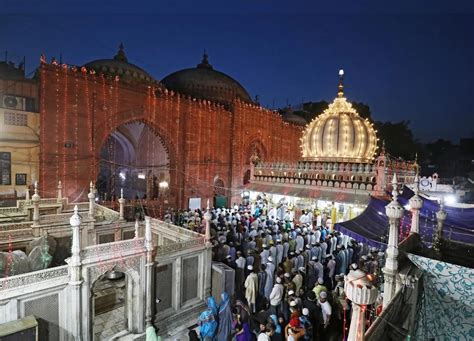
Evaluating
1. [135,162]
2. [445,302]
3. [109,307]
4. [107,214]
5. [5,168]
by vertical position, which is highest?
[135,162]

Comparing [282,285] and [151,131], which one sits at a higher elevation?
[151,131]

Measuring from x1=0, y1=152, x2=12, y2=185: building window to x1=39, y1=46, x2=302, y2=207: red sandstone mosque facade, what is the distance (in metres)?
2.04

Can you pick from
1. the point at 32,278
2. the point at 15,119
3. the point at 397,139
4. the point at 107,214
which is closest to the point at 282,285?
the point at 32,278

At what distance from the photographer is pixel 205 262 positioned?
8.20 meters

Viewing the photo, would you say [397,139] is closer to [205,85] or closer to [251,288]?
[205,85]

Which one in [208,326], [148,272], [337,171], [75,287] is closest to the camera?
[75,287]

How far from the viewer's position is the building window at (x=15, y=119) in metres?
14.5

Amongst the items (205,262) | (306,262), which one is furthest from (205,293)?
(306,262)

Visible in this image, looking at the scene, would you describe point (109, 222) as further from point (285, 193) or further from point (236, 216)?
point (285, 193)

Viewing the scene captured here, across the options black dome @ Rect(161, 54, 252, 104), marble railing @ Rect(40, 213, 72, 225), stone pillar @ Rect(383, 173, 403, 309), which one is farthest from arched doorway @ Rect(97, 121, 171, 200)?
stone pillar @ Rect(383, 173, 403, 309)

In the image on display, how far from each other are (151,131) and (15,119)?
7947 millimetres

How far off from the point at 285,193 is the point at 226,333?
11696 mm

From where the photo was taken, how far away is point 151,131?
20469 mm

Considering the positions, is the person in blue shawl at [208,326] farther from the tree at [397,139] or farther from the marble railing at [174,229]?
the tree at [397,139]
